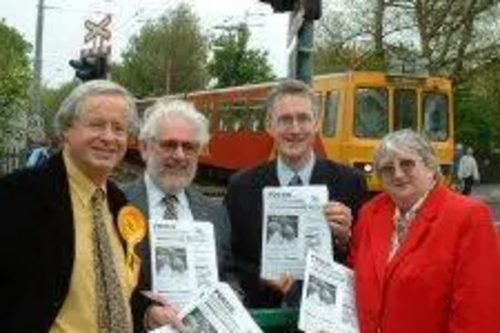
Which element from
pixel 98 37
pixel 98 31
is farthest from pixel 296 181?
pixel 98 31

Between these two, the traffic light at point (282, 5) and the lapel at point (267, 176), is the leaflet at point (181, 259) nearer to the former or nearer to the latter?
the lapel at point (267, 176)

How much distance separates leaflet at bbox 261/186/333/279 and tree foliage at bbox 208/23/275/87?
49.8 meters

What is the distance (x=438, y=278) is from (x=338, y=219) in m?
0.54

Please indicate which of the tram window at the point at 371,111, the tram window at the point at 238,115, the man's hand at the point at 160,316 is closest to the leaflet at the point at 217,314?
the man's hand at the point at 160,316

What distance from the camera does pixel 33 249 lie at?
387 centimetres

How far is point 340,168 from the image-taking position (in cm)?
523

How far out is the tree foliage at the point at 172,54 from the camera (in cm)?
7062

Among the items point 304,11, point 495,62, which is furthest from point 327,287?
point 495,62

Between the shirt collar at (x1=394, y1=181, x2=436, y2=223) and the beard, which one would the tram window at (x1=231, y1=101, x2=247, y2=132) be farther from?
the beard

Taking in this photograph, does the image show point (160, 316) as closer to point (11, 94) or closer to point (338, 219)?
point (338, 219)

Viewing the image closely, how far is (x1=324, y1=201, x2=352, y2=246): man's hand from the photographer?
4.82 m

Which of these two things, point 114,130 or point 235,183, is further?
point 235,183

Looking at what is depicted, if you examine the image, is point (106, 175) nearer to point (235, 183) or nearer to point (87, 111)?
point (87, 111)

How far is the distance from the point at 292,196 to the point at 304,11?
5.16 metres
